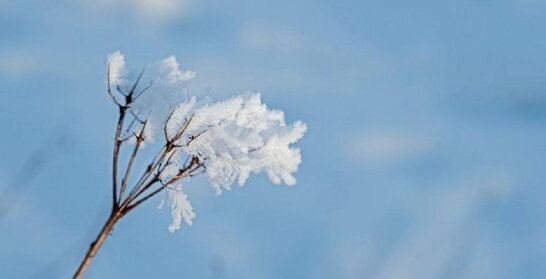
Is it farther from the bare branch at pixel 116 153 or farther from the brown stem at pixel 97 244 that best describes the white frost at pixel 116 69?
the brown stem at pixel 97 244

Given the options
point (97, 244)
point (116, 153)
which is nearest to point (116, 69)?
point (116, 153)

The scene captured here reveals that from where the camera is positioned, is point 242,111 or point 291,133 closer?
point 242,111

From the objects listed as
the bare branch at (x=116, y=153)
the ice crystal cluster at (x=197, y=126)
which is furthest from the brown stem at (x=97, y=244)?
the ice crystal cluster at (x=197, y=126)

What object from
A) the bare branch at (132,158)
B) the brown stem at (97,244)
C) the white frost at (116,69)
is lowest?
the brown stem at (97,244)

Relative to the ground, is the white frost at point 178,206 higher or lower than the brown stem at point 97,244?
higher

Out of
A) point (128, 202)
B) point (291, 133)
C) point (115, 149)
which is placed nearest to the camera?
point (128, 202)

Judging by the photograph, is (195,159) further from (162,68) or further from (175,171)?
(162,68)

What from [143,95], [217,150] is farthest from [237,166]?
[143,95]

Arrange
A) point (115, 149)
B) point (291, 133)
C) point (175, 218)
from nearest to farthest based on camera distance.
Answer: point (115, 149) < point (175, 218) < point (291, 133)
